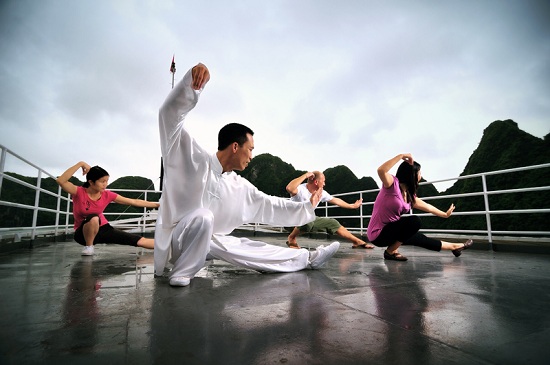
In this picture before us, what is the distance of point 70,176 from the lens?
10.5 feet

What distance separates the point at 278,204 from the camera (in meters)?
2.23

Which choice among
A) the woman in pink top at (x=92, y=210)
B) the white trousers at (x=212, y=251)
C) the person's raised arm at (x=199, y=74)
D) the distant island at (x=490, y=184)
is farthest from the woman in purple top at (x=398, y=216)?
the distant island at (x=490, y=184)

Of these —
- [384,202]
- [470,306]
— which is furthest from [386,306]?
[384,202]

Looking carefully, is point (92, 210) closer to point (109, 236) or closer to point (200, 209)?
point (109, 236)

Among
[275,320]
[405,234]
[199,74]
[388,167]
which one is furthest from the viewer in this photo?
[405,234]

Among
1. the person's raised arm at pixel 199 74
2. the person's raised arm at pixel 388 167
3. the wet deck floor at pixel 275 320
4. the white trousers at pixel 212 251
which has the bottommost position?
the wet deck floor at pixel 275 320

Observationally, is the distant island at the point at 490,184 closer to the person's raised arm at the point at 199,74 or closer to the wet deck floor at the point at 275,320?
the wet deck floor at the point at 275,320

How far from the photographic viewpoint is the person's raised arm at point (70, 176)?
3135mm

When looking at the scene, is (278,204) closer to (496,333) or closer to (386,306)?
(386,306)

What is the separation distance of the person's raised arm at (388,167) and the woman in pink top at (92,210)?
253 centimetres

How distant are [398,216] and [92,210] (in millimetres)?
3583

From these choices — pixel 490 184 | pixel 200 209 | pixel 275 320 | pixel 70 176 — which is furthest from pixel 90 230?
pixel 490 184

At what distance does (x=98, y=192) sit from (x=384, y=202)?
341 centimetres

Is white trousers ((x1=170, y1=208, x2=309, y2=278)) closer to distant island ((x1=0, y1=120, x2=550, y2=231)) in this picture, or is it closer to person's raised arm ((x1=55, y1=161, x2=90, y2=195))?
person's raised arm ((x1=55, y1=161, x2=90, y2=195))
